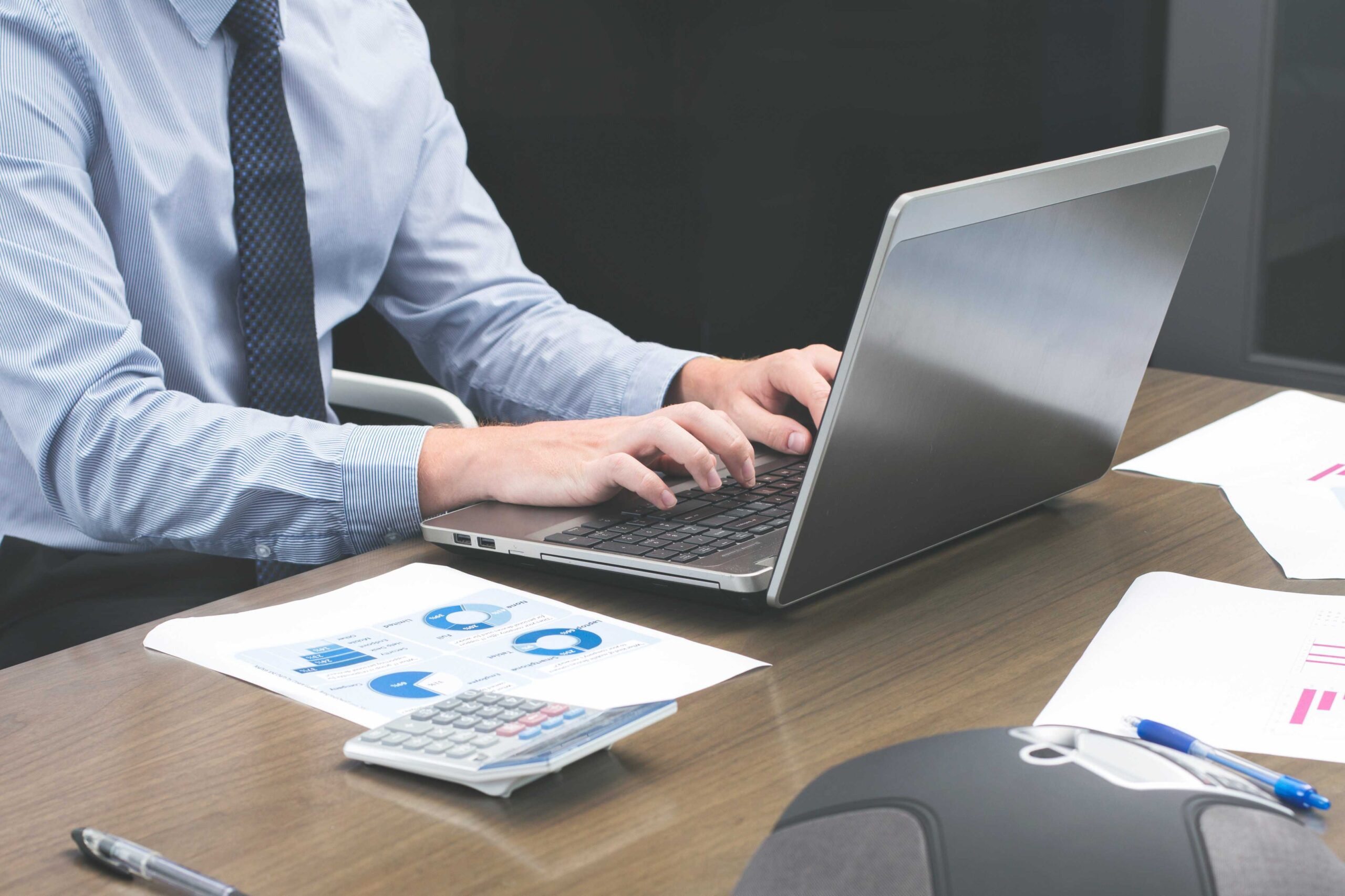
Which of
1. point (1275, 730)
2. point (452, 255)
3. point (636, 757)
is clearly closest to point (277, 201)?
point (452, 255)

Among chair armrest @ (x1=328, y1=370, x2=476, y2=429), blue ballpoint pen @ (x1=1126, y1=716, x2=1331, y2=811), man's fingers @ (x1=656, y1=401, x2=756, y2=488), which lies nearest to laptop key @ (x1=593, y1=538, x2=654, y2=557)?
man's fingers @ (x1=656, y1=401, x2=756, y2=488)

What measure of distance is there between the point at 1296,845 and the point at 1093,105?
7.16 feet

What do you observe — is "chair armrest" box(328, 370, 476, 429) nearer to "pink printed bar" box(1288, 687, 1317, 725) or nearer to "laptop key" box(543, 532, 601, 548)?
"laptop key" box(543, 532, 601, 548)

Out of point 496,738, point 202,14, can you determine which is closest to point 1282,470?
point 496,738

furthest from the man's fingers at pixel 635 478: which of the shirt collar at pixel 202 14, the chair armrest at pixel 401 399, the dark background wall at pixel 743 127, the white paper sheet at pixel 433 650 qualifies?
the dark background wall at pixel 743 127

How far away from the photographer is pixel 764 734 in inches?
26.7

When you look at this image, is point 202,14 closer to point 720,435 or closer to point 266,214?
point 266,214

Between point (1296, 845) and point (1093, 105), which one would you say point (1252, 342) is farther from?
point (1296, 845)

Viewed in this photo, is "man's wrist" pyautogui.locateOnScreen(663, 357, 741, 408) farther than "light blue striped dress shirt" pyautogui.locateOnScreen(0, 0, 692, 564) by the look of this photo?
Yes

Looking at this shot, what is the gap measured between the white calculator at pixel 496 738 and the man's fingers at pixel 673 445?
0.32 m

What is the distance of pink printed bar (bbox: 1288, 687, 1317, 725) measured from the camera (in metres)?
0.68

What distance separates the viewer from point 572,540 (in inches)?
36.2

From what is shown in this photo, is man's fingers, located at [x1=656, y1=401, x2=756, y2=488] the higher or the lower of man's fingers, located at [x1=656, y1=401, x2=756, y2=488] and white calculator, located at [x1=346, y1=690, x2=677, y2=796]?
the higher

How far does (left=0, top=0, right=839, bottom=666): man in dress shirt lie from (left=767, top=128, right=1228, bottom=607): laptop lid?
0.59 ft
